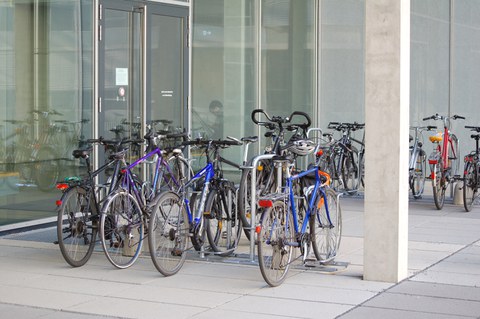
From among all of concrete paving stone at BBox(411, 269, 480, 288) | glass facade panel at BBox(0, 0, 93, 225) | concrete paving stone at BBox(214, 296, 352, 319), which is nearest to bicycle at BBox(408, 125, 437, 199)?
glass facade panel at BBox(0, 0, 93, 225)

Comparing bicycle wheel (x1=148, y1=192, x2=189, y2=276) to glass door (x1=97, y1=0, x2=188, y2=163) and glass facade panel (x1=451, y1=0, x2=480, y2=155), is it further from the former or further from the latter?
glass facade panel (x1=451, y1=0, x2=480, y2=155)

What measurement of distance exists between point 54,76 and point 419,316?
5.85 meters

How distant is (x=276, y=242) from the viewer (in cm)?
717

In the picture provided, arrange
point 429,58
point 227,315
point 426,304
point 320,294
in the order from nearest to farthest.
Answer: point 227,315
point 426,304
point 320,294
point 429,58

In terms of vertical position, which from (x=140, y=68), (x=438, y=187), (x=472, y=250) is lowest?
(x=472, y=250)

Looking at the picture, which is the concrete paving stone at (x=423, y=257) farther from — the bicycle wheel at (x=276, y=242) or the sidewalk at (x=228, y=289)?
the bicycle wheel at (x=276, y=242)

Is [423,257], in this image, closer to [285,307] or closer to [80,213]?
[285,307]

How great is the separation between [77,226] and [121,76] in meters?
4.08

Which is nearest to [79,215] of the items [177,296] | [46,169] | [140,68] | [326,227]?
[177,296]

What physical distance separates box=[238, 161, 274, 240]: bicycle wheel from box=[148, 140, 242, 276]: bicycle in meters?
0.06

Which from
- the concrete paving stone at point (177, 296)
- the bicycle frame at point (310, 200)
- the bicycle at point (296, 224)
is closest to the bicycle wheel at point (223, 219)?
Answer: the bicycle at point (296, 224)

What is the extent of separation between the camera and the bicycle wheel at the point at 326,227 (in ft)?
26.2

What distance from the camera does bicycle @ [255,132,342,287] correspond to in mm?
7145

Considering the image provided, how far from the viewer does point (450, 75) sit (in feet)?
51.6
